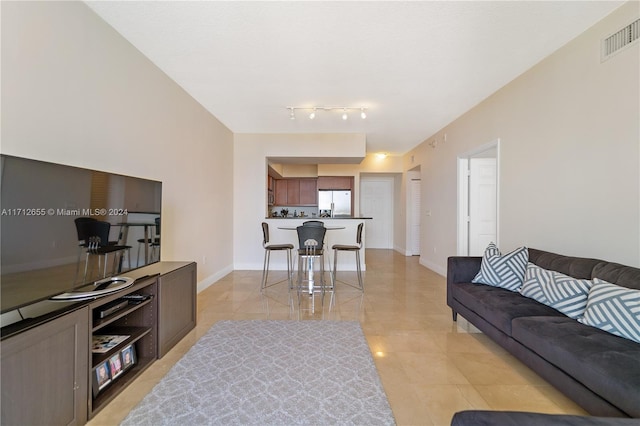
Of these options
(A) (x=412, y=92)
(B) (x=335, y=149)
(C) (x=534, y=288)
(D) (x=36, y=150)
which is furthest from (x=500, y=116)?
(D) (x=36, y=150)

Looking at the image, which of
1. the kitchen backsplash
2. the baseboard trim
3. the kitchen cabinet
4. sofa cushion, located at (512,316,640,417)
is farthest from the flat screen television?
the kitchen backsplash

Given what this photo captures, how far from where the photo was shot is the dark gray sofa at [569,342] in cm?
→ 130

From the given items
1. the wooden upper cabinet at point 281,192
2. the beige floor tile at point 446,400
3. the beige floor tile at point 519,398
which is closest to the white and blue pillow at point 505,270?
the beige floor tile at point 519,398

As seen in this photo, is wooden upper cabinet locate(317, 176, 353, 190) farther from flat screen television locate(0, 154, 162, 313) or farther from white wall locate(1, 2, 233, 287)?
flat screen television locate(0, 154, 162, 313)

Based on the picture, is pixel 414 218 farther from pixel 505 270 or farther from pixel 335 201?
pixel 505 270

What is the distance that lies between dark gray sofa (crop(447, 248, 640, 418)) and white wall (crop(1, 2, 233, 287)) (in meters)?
3.28

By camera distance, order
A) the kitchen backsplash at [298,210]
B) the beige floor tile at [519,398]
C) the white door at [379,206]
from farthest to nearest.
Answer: the white door at [379,206], the kitchen backsplash at [298,210], the beige floor tile at [519,398]

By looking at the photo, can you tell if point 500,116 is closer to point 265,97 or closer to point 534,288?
point 534,288

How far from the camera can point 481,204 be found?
4.34 metres

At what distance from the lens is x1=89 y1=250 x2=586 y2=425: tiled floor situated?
1685 millimetres

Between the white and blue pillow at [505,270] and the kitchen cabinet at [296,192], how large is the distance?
5378mm

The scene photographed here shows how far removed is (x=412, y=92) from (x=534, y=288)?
8.34ft

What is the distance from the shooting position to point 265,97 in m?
3.61

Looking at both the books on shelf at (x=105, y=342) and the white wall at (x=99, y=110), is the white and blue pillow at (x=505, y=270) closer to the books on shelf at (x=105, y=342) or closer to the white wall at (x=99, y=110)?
the books on shelf at (x=105, y=342)
